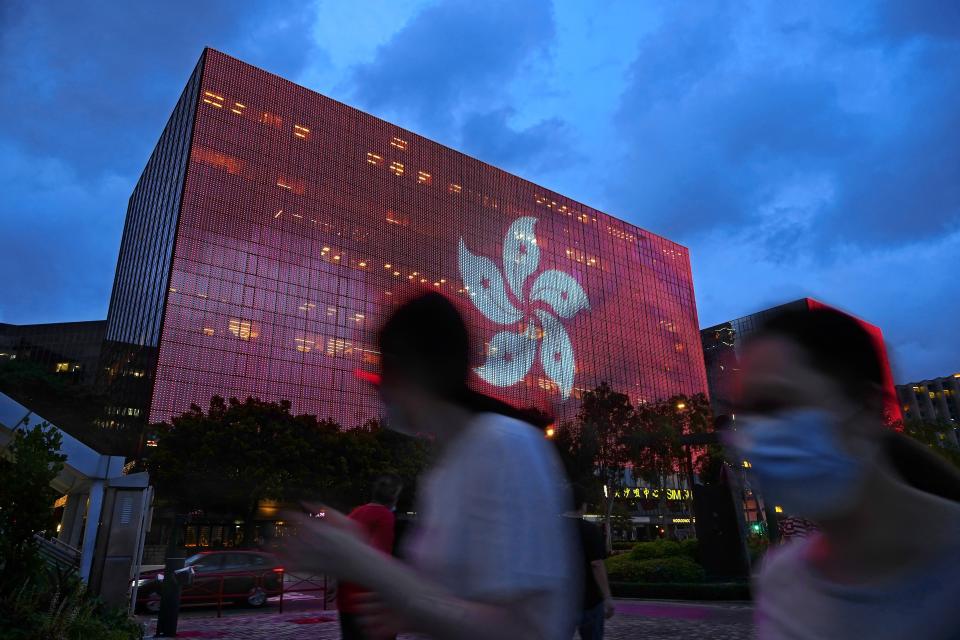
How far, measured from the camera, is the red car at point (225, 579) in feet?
49.9

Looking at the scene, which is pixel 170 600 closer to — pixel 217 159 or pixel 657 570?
pixel 657 570

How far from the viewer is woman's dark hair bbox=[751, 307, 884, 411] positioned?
4.41ft

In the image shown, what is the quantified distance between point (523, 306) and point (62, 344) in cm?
6962

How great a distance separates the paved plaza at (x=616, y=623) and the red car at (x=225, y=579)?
18.5 inches

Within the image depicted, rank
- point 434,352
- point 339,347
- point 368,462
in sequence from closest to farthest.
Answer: point 434,352 < point 368,462 < point 339,347

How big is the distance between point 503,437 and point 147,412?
50.9 m

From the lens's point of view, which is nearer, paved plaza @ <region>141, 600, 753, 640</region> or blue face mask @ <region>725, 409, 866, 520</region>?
blue face mask @ <region>725, 409, 866, 520</region>

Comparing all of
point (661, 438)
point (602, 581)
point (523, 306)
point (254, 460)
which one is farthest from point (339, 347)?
point (602, 581)

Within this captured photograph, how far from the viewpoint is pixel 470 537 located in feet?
4.03

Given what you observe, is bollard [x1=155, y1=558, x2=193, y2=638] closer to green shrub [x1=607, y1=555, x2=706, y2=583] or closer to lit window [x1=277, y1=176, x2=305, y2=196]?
green shrub [x1=607, y1=555, x2=706, y2=583]

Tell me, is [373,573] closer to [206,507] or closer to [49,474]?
[49,474]

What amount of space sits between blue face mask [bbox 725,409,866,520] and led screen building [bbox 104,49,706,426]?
34.1 meters

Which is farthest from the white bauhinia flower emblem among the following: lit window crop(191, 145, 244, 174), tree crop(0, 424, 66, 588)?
tree crop(0, 424, 66, 588)

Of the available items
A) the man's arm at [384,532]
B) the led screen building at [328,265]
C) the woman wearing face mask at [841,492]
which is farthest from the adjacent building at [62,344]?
the woman wearing face mask at [841,492]
